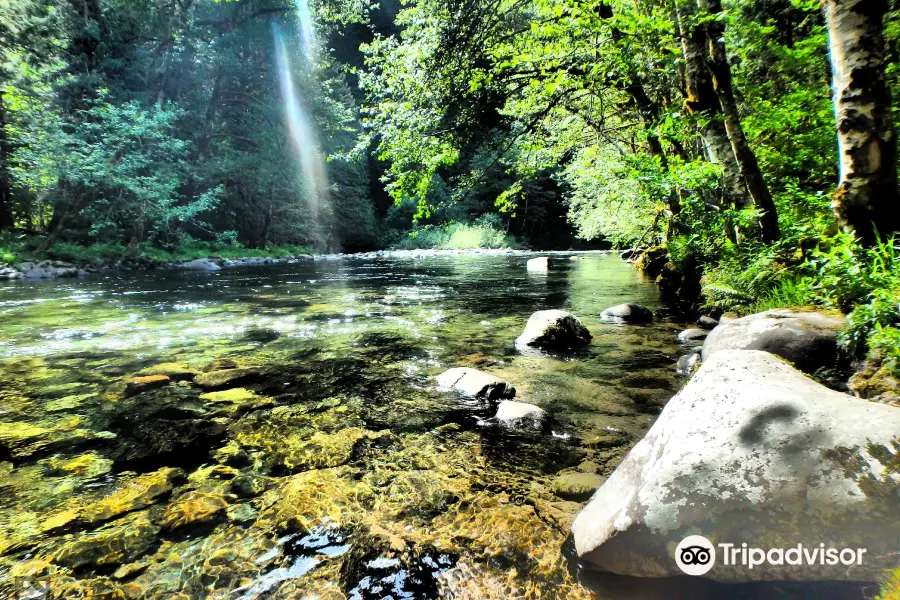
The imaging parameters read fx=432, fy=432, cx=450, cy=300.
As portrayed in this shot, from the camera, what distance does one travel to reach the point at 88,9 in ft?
57.3

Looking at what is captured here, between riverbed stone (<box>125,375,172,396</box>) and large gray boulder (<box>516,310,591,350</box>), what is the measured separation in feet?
13.6

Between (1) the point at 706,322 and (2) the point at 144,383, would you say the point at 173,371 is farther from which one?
(1) the point at 706,322

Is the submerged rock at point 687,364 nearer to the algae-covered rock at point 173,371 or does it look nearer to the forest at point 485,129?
the forest at point 485,129

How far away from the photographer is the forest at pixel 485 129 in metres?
4.67

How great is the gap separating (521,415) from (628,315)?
4526mm

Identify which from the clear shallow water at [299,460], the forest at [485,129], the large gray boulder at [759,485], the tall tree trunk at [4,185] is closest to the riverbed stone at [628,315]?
the clear shallow water at [299,460]

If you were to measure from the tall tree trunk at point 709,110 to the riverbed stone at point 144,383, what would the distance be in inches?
296

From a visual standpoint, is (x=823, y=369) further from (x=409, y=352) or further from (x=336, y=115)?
(x=336, y=115)

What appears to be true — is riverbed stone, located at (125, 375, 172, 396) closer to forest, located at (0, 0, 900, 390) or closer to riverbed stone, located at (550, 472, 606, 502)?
riverbed stone, located at (550, 472, 606, 502)

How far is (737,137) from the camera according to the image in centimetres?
599

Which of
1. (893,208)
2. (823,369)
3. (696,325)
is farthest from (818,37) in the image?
(823,369)

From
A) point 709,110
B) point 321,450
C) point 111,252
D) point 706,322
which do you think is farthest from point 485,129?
point 111,252

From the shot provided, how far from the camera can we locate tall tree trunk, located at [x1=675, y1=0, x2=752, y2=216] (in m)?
6.30

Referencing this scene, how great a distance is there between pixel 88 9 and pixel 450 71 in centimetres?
1978
